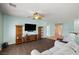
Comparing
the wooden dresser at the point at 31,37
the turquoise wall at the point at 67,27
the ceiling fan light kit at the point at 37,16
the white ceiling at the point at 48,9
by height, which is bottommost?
the wooden dresser at the point at 31,37

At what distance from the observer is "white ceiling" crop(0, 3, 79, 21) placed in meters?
1.52

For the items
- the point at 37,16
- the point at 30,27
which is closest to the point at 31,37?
the point at 30,27

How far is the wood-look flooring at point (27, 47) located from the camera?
1.55 metres

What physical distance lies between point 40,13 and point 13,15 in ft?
1.54

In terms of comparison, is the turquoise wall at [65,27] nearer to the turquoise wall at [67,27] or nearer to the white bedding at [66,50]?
the turquoise wall at [67,27]

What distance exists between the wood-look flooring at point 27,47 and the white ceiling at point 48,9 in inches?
18.1

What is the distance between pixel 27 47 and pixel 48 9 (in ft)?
2.49

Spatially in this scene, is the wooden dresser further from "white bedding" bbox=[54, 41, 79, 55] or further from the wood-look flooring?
"white bedding" bbox=[54, 41, 79, 55]

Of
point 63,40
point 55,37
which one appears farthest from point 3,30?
point 63,40

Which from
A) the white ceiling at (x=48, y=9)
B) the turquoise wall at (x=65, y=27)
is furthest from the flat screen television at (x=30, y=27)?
the turquoise wall at (x=65, y=27)

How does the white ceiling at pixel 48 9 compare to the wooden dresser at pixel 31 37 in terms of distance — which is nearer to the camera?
the white ceiling at pixel 48 9

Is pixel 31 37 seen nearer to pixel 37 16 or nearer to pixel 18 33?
pixel 18 33
